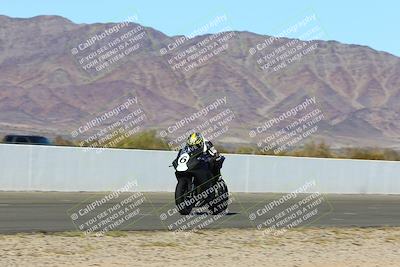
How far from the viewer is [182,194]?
1705cm

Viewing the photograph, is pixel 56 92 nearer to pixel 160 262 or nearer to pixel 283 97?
pixel 283 97

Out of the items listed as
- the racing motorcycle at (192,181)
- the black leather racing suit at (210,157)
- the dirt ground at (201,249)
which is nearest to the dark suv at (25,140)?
the black leather racing suit at (210,157)

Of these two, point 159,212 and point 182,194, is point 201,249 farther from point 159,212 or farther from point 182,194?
point 159,212

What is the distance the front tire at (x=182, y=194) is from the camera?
55.8 ft

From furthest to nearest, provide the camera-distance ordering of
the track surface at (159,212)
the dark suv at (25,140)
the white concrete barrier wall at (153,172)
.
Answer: the dark suv at (25,140), the white concrete barrier wall at (153,172), the track surface at (159,212)

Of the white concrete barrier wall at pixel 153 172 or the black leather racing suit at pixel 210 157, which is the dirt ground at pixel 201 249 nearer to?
the black leather racing suit at pixel 210 157

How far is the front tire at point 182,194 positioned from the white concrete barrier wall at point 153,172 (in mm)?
8430

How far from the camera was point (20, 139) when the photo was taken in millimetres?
39000

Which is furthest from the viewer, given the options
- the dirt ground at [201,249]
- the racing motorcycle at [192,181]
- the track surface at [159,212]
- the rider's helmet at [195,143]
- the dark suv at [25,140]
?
the dark suv at [25,140]

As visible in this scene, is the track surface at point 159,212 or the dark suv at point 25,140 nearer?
the track surface at point 159,212

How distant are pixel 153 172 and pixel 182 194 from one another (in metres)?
10.2

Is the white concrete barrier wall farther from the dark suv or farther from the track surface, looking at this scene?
the dark suv

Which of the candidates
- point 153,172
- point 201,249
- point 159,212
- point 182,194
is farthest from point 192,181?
point 153,172

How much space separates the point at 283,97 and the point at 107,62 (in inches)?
1224
